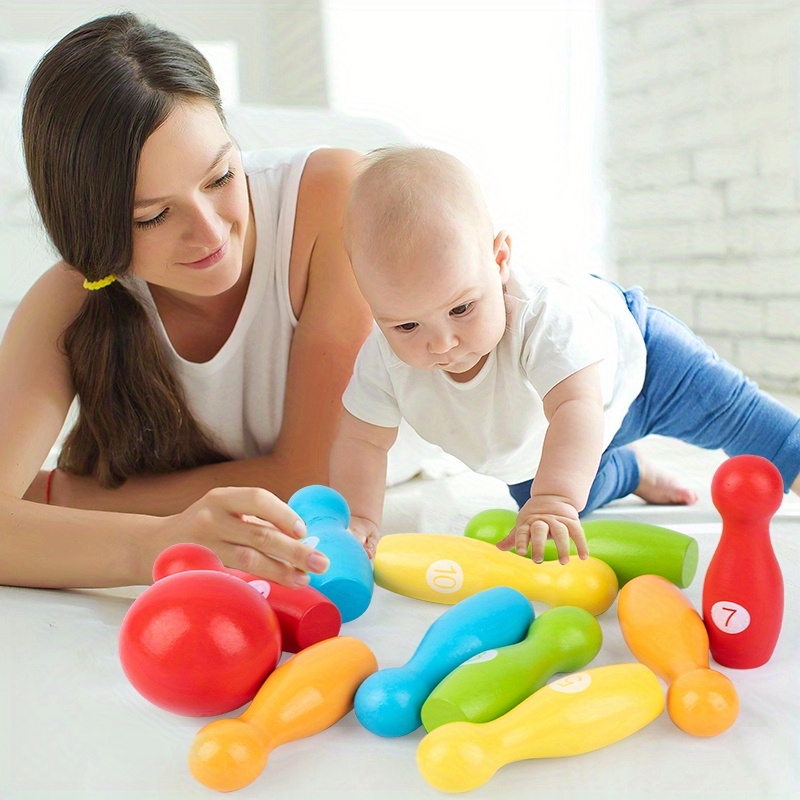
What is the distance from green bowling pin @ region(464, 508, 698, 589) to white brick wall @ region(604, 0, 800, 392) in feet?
4.61

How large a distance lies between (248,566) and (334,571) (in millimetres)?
96

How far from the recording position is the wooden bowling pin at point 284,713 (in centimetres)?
55

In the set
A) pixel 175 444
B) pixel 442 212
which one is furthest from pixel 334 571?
pixel 175 444

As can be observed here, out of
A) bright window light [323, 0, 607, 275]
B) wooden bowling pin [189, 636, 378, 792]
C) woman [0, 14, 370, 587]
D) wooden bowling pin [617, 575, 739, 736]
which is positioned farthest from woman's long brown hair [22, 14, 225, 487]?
bright window light [323, 0, 607, 275]

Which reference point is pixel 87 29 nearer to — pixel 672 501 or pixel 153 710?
pixel 153 710

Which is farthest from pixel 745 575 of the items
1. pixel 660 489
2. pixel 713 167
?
pixel 713 167

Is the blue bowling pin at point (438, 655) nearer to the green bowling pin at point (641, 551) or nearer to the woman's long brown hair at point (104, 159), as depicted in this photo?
the green bowling pin at point (641, 551)

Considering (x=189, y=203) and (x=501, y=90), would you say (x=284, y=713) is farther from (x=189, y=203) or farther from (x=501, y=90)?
(x=501, y=90)

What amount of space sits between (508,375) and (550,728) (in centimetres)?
43

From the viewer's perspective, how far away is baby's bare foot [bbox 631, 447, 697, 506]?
1.20m

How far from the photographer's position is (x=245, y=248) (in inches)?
44.5

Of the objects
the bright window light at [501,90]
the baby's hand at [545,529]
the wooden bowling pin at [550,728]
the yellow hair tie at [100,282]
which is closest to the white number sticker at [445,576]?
the baby's hand at [545,529]

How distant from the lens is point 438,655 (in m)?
0.65

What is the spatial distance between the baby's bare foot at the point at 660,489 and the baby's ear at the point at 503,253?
403 millimetres
